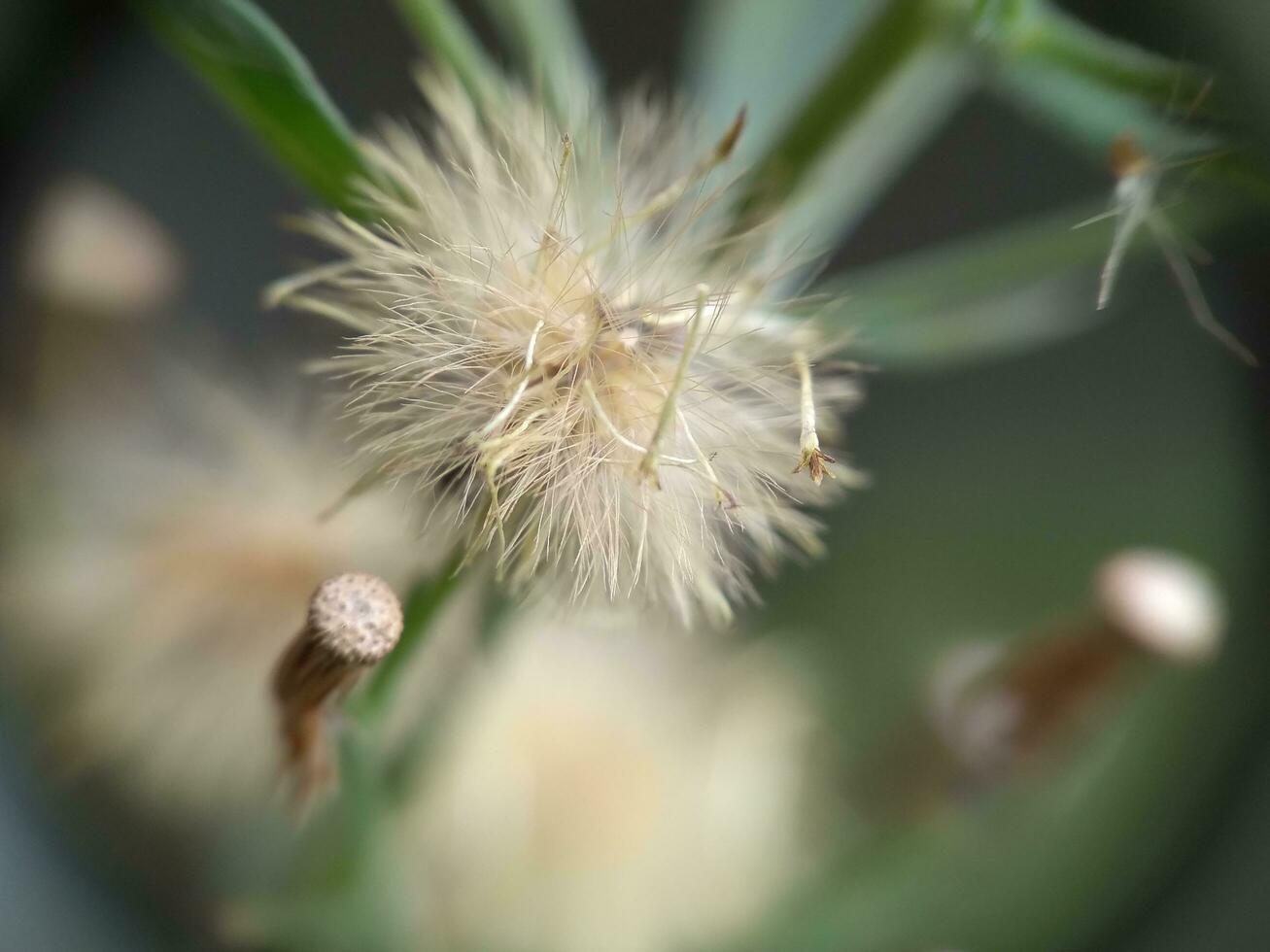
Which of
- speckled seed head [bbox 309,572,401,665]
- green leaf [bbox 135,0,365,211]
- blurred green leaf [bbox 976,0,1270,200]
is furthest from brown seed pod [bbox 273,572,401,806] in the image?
blurred green leaf [bbox 976,0,1270,200]

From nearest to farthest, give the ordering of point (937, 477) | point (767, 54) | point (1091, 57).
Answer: point (1091, 57) → point (767, 54) → point (937, 477)

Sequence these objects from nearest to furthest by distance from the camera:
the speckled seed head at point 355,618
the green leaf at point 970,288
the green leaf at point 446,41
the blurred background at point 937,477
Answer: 1. the speckled seed head at point 355,618
2. the green leaf at point 446,41
3. the green leaf at point 970,288
4. the blurred background at point 937,477

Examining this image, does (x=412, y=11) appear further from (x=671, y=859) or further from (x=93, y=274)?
(x=671, y=859)

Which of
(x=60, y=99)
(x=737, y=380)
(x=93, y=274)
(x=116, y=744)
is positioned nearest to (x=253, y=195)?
(x=60, y=99)

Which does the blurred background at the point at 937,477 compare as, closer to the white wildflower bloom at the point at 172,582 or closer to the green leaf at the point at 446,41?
the white wildflower bloom at the point at 172,582

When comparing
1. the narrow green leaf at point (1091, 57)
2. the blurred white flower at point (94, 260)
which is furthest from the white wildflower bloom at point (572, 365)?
the blurred white flower at point (94, 260)

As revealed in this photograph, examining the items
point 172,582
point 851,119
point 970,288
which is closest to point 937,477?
point 970,288

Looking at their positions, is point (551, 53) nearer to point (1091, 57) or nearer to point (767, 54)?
point (767, 54)

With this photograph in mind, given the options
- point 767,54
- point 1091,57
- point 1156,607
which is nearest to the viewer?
point 1091,57
